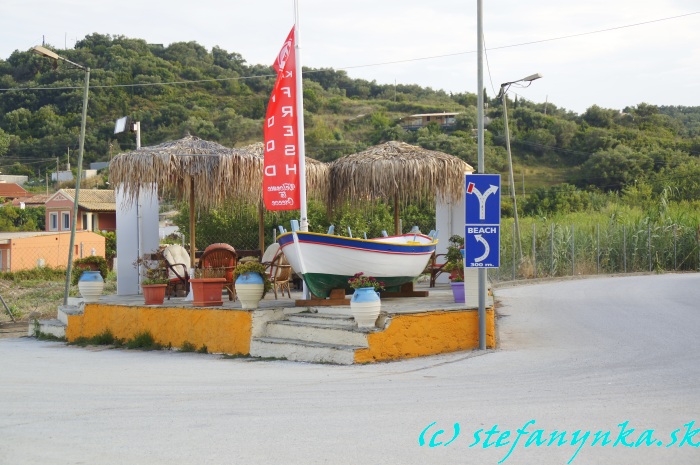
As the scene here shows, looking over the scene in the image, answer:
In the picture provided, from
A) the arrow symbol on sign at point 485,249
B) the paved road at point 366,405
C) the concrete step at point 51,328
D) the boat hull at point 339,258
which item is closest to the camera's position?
the paved road at point 366,405

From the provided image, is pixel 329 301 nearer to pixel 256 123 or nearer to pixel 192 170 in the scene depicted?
pixel 192 170

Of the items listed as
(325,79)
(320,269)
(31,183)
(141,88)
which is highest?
(325,79)

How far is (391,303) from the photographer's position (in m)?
14.2

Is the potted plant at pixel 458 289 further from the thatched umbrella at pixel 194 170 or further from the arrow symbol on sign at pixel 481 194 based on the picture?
the thatched umbrella at pixel 194 170

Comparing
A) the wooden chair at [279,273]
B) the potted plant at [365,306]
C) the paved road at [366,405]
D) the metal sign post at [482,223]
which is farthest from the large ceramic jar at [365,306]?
the wooden chair at [279,273]

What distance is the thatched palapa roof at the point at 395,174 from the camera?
1669cm

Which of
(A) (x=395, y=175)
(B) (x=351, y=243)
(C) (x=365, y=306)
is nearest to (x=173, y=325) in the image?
(B) (x=351, y=243)

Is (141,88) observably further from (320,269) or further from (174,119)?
(320,269)

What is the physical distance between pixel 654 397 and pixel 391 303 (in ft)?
20.5

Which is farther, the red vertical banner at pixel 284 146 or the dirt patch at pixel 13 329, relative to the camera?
the dirt patch at pixel 13 329

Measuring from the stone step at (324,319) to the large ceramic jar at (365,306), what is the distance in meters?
0.44

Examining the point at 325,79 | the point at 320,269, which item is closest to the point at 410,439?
the point at 320,269

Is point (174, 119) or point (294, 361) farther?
point (174, 119)

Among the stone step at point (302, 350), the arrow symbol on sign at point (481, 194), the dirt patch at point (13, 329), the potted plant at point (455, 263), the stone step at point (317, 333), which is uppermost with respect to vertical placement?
the arrow symbol on sign at point (481, 194)
